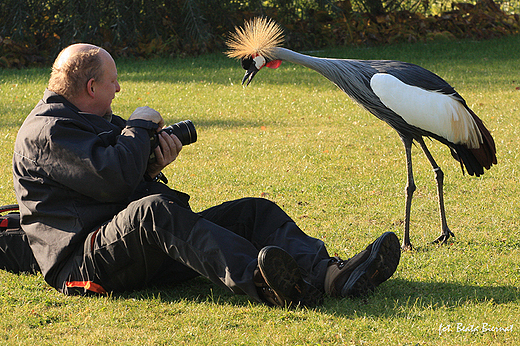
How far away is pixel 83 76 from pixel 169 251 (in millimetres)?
1156

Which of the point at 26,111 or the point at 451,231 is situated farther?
the point at 26,111

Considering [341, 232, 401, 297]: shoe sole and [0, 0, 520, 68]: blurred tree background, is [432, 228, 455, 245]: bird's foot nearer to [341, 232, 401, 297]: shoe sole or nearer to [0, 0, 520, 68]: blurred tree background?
[341, 232, 401, 297]: shoe sole

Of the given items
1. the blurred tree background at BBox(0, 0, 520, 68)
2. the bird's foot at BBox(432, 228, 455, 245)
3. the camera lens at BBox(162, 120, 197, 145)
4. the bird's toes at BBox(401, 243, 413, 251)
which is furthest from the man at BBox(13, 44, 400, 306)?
the blurred tree background at BBox(0, 0, 520, 68)

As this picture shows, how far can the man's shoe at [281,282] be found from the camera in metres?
3.00

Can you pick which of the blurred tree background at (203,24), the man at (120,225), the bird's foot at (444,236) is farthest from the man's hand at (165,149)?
the blurred tree background at (203,24)

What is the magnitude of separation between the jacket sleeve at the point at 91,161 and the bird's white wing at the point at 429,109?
1999 millimetres

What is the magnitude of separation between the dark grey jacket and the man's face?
10 cm

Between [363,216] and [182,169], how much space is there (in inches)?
101

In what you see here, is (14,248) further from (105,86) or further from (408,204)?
(408,204)

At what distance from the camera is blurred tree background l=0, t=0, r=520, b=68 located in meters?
14.8

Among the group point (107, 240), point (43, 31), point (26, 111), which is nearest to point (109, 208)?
point (107, 240)

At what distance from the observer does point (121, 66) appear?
46.4 feet

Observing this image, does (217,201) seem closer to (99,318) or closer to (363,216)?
(363,216)

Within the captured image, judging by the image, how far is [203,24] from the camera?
15.4m
